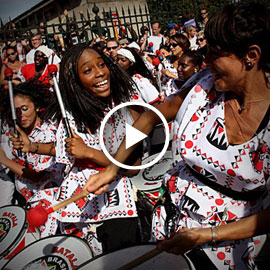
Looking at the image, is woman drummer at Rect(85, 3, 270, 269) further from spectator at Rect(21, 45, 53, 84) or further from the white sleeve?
spectator at Rect(21, 45, 53, 84)

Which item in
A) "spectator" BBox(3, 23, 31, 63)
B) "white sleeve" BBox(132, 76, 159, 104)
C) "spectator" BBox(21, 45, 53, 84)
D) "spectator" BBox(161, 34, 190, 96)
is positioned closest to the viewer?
"white sleeve" BBox(132, 76, 159, 104)

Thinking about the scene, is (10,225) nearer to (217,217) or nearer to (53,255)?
(53,255)

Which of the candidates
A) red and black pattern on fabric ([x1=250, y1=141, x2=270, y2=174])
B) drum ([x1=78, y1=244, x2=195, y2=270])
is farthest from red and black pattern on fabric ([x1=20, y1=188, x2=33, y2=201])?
red and black pattern on fabric ([x1=250, y1=141, x2=270, y2=174])

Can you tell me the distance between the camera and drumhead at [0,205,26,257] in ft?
5.33

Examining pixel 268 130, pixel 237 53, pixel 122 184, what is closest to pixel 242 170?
pixel 268 130

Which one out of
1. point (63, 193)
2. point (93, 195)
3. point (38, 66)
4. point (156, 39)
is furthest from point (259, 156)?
point (156, 39)

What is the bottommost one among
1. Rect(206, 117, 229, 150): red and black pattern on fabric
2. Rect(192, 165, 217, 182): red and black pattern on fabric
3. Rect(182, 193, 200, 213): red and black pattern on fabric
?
Rect(182, 193, 200, 213): red and black pattern on fabric

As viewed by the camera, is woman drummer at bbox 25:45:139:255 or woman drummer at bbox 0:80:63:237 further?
woman drummer at bbox 0:80:63:237

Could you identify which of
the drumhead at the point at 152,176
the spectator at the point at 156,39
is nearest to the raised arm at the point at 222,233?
the drumhead at the point at 152,176

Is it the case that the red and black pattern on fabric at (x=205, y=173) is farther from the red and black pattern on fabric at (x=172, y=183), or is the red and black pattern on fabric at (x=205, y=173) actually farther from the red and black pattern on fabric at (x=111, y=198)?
the red and black pattern on fabric at (x=111, y=198)

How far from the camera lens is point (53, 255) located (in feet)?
4.89

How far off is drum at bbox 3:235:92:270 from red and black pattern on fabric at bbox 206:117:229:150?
77cm

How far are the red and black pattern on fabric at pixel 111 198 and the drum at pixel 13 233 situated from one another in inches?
17.0

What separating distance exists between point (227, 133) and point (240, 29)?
1.28 ft
